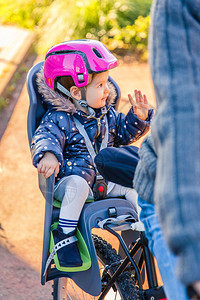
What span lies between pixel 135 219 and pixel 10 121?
3.65 metres

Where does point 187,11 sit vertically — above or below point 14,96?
A: above

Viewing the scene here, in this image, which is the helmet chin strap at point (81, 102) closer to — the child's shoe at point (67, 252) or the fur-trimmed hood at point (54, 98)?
the fur-trimmed hood at point (54, 98)

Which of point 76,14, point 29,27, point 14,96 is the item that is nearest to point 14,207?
point 14,96

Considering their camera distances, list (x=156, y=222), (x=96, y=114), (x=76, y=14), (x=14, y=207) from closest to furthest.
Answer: (x=156, y=222) < (x=96, y=114) < (x=14, y=207) < (x=76, y=14)

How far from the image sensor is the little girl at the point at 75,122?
7.30ft

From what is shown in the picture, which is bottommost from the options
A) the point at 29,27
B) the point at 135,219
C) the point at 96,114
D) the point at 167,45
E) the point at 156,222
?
the point at 29,27

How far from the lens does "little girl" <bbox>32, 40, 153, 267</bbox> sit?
2227mm

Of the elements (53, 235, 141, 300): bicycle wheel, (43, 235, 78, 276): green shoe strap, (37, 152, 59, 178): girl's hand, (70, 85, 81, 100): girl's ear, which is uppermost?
(70, 85, 81, 100): girl's ear

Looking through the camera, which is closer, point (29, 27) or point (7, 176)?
point (7, 176)

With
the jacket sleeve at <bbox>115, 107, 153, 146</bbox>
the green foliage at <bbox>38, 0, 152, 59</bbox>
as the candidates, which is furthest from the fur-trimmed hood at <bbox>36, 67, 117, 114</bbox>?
the green foliage at <bbox>38, 0, 152, 59</bbox>

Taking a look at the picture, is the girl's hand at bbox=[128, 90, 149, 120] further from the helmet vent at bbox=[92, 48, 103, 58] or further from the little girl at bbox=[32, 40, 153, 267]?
the helmet vent at bbox=[92, 48, 103, 58]

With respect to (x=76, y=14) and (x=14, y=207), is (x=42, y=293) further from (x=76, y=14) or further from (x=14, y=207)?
(x=76, y=14)

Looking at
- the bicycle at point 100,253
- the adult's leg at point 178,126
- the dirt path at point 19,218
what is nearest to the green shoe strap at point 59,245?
the bicycle at point 100,253

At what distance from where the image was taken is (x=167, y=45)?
3.38 ft
